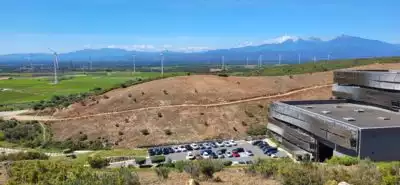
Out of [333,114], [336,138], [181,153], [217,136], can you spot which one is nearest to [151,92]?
[217,136]

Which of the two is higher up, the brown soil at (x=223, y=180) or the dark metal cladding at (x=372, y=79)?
the dark metal cladding at (x=372, y=79)

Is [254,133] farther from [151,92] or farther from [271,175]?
[271,175]

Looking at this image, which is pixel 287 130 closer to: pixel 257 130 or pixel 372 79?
pixel 372 79

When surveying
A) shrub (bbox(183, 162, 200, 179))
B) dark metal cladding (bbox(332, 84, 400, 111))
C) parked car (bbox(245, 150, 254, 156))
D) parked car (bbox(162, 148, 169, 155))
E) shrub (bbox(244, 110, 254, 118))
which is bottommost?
parked car (bbox(162, 148, 169, 155))

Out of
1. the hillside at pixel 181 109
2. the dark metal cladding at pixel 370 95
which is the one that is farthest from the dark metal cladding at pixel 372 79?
the hillside at pixel 181 109

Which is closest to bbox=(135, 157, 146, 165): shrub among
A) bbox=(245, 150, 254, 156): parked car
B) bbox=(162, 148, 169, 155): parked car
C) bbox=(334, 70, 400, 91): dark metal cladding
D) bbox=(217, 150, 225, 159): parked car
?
bbox=(162, 148, 169, 155): parked car

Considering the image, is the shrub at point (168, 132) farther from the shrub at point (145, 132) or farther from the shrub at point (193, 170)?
the shrub at point (193, 170)

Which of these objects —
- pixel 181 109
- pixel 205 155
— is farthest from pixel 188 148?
pixel 181 109

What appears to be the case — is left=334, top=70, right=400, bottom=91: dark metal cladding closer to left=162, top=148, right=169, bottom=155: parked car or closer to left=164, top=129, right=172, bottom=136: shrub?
left=162, top=148, right=169, bottom=155: parked car
